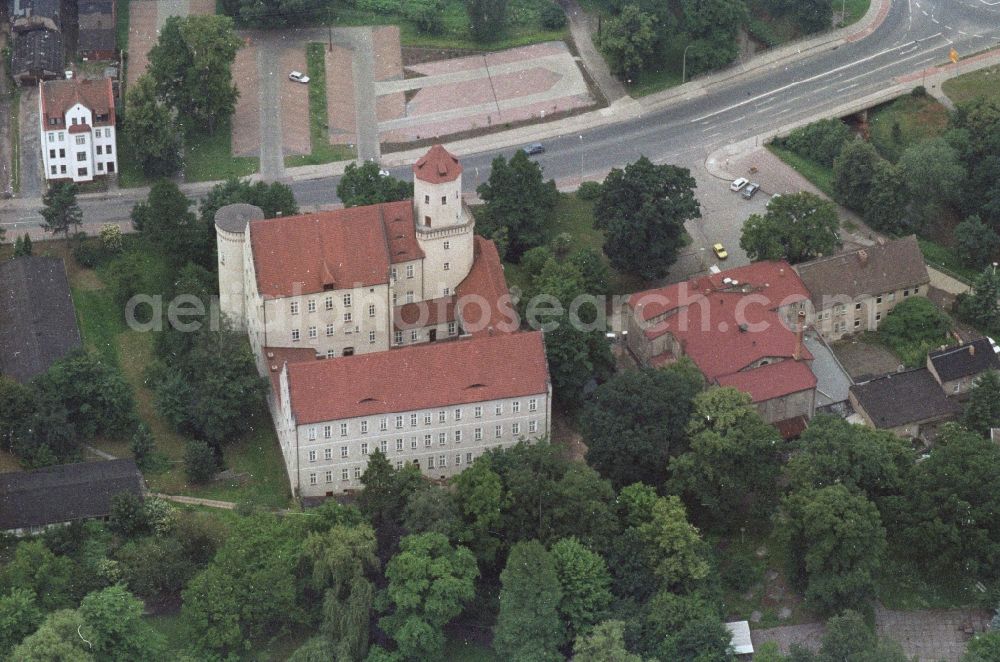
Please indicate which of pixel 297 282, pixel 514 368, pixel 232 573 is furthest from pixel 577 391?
pixel 232 573

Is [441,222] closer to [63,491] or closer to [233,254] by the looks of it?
[233,254]

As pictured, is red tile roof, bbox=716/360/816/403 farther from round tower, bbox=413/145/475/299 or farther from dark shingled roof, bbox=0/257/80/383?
dark shingled roof, bbox=0/257/80/383

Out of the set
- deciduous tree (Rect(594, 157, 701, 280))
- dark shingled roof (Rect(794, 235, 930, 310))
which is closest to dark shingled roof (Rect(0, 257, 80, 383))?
deciduous tree (Rect(594, 157, 701, 280))

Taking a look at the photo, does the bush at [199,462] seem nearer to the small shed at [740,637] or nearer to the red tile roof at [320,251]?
the red tile roof at [320,251]

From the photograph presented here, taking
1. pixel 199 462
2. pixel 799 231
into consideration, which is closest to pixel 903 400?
pixel 799 231

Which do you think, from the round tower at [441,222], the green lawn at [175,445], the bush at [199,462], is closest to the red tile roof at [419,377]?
the green lawn at [175,445]
